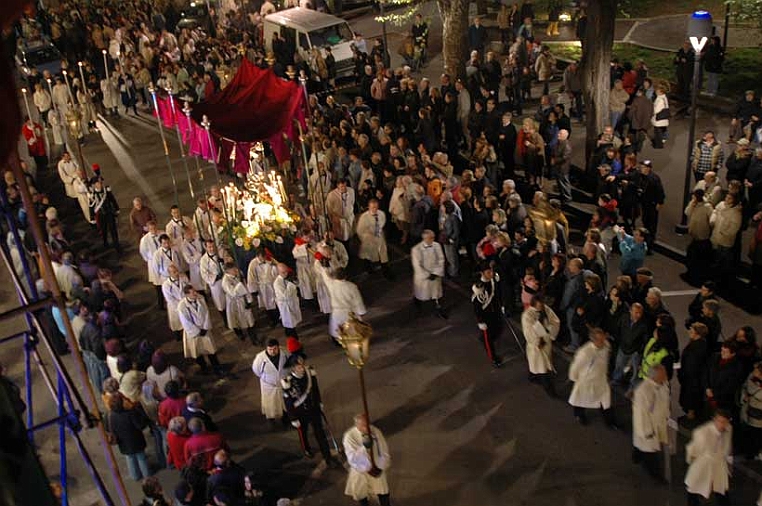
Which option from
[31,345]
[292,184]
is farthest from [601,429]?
[292,184]

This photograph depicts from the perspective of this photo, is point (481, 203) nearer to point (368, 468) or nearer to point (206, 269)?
point (206, 269)

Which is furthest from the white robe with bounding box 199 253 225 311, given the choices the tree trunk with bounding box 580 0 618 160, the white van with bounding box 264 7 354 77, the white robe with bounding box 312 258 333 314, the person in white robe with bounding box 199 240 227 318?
the white van with bounding box 264 7 354 77

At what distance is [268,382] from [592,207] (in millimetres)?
8102

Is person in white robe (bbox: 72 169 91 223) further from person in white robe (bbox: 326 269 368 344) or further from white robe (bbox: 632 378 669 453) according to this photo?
white robe (bbox: 632 378 669 453)

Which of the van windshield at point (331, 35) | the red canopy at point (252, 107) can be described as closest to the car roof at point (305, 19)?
the van windshield at point (331, 35)

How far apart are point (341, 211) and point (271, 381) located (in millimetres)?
4792

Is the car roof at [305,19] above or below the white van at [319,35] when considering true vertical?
above

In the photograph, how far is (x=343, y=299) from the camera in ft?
41.1

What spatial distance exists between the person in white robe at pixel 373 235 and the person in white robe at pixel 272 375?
4.04 metres

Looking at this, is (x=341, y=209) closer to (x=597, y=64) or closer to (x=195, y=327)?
(x=195, y=327)

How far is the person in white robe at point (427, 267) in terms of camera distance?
1316cm

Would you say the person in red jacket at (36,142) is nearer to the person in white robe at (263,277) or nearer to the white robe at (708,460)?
the person in white robe at (263,277)

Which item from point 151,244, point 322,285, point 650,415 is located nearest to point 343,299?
point 322,285

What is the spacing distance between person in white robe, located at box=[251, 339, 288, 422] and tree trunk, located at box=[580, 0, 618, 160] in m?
9.65
